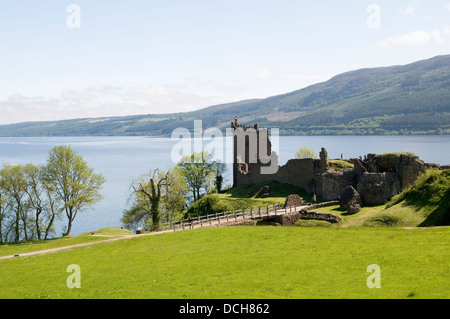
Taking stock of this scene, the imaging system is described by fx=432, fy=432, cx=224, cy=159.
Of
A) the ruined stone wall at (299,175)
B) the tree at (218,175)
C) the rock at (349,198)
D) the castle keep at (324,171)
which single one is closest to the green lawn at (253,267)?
the rock at (349,198)

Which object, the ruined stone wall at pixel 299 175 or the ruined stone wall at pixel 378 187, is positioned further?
the ruined stone wall at pixel 299 175

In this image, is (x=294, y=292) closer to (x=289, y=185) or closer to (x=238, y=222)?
(x=238, y=222)

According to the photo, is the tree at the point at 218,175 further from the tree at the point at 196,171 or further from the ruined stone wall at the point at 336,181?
the ruined stone wall at the point at 336,181

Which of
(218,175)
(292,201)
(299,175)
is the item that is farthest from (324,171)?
(218,175)

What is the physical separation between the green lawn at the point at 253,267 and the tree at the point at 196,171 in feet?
175

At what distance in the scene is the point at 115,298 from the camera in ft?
58.5

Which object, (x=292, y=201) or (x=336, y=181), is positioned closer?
(x=292, y=201)

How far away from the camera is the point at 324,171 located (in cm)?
5744

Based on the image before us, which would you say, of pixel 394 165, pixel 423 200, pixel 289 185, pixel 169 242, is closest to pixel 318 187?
pixel 289 185

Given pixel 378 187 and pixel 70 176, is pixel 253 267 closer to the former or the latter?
pixel 378 187

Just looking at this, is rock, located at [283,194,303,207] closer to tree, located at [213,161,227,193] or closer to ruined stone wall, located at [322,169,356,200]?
ruined stone wall, located at [322,169,356,200]

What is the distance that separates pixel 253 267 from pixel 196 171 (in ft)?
215

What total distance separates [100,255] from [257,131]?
50.5 m

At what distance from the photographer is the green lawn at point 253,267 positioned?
1694 centimetres
